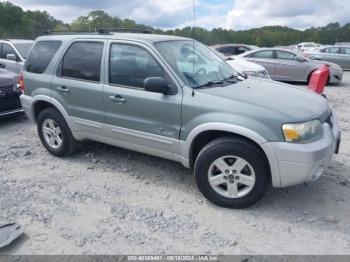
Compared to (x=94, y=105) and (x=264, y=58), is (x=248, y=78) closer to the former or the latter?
(x=94, y=105)

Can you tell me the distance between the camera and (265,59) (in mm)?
13594

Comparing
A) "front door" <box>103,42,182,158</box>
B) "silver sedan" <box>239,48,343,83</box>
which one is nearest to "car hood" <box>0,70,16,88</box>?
"front door" <box>103,42,182,158</box>

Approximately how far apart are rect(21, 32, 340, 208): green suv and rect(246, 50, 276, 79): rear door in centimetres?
882

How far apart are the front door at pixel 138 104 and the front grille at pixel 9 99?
3.80 metres

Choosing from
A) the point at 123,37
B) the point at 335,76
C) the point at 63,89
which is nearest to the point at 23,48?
the point at 63,89

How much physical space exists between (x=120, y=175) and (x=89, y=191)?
1.85 ft

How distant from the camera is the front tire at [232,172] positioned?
3686 millimetres

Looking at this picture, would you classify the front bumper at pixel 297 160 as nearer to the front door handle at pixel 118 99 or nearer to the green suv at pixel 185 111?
the green suv at pixel 185 111

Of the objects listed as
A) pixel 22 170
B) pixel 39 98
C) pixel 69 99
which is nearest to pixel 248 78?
pixel 69 99

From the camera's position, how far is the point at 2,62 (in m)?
11.0

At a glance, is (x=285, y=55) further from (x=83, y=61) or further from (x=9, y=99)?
(x=83, y=61)

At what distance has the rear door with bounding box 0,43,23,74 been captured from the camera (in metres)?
10.5

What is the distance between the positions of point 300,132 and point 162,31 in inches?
143

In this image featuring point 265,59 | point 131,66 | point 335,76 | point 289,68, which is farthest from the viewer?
point 265,59
